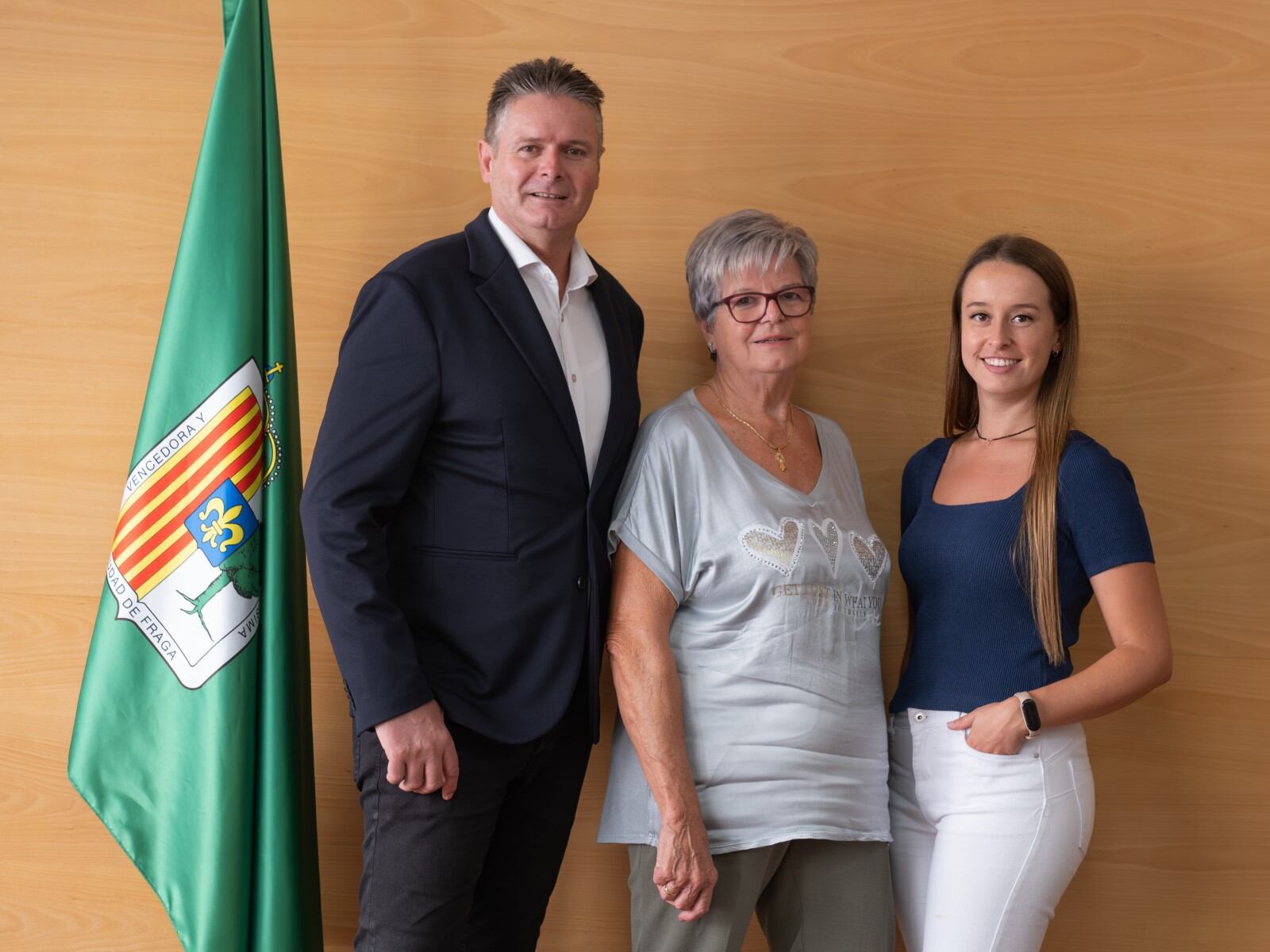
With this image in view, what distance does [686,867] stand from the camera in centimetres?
147

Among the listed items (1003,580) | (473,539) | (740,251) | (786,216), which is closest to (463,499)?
(473,539)

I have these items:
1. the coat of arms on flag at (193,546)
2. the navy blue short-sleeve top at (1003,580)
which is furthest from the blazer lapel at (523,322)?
the navy blue short-sleeve top at (1003,580)

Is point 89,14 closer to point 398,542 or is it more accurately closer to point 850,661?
point 398,542

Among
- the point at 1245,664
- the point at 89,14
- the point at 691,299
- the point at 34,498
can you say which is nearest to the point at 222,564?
the point at 34,498

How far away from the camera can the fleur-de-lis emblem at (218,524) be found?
5.44 feet

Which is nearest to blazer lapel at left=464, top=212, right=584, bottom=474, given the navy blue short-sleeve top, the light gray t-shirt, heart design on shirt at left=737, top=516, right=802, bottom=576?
the light gray t-shirt

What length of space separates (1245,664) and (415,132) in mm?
1880

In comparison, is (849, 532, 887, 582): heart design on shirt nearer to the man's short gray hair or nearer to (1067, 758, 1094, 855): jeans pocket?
(1067, 758, 1094, 855): jeans pocket

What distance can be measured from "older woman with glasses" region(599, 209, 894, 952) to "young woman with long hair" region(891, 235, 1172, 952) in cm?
8

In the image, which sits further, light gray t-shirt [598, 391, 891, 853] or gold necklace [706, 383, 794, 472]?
gold necklace [706, 383, 794, 472]

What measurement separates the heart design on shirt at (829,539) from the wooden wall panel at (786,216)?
43cm

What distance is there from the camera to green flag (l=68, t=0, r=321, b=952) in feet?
5.39

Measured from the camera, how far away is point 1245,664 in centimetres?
197

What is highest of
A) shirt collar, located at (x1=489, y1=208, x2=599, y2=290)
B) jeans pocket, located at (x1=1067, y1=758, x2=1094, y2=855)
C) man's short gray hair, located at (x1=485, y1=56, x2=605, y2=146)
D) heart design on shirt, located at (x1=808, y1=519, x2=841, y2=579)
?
man's short gray hair, located at (x1=485, y1=56, x2=605, y2=146)
